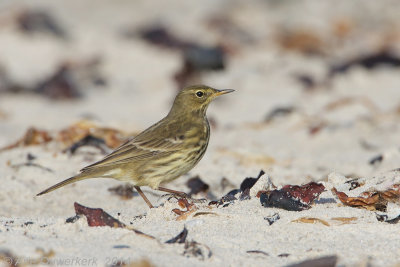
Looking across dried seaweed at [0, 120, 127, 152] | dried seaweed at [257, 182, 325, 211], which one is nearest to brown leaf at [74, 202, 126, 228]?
dried seaweed at [257, 182, 325, 211]

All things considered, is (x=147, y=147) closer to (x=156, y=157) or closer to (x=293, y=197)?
(x=156, y=157)

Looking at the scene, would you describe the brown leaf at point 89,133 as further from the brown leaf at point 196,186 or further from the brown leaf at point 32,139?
the brown leaf at point 196,186

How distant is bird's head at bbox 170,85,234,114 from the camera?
23.6ft

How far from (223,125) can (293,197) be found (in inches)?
214

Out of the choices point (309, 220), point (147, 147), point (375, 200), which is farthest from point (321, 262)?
point (147, 147)

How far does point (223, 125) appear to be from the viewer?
10312 millimetres

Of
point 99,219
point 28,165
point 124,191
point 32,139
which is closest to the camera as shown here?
point 99,219

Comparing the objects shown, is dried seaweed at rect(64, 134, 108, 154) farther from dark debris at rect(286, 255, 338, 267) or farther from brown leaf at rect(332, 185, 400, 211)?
dark debris at rect(286, 255, 338, 267)

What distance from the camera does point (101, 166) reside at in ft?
19.6

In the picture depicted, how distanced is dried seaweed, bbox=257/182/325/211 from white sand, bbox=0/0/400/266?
6cm

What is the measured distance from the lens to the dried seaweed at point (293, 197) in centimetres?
490

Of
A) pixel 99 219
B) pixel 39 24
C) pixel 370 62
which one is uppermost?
pixel 39 24

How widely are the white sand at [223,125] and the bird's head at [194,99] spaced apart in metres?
0.66

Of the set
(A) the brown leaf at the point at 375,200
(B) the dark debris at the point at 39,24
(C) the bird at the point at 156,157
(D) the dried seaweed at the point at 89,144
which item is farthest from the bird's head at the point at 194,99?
(B) the dark debris at the point at 39,24
